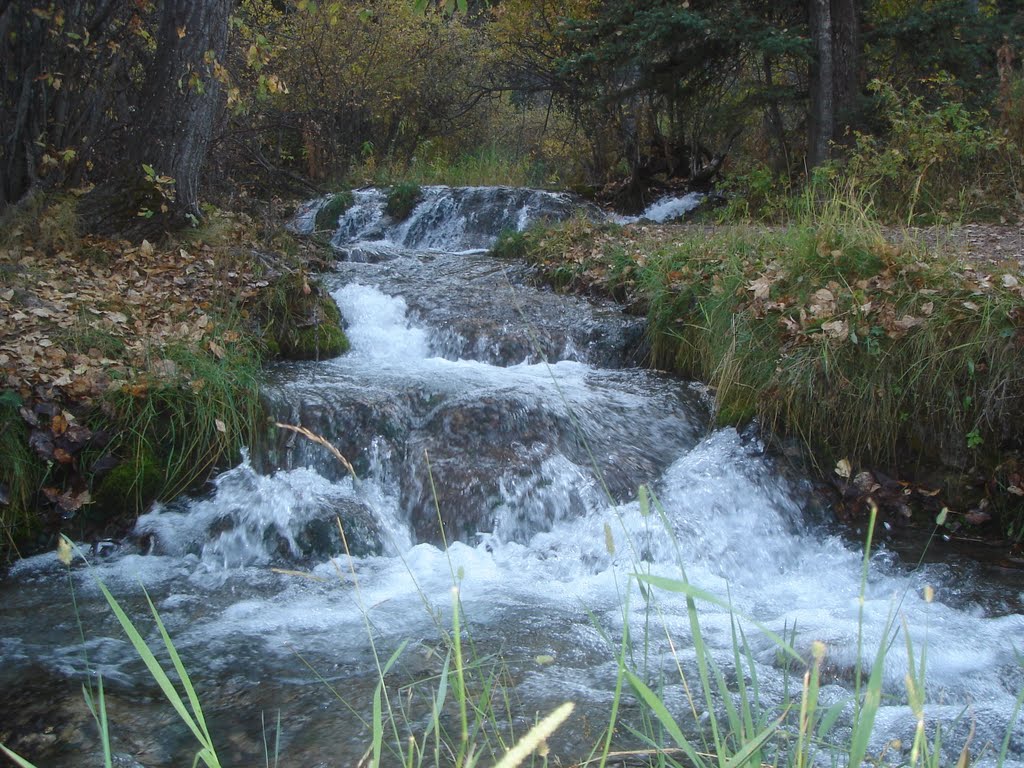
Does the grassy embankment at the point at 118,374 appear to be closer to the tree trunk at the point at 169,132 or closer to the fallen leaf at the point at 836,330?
the tree trunk at the point at 169,132

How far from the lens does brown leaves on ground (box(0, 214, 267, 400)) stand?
16.5 feet

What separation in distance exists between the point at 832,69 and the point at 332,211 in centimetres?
768

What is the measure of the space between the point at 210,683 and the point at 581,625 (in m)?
1.57

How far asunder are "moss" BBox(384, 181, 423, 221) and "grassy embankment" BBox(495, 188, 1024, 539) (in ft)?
27.8

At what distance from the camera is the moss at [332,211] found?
14.0 meters

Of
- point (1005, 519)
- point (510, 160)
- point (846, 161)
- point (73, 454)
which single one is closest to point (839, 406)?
point (1005, 519)

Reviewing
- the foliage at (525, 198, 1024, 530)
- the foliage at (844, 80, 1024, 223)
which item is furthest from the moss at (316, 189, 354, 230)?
the foliage at (525, 198, 1024, 530)

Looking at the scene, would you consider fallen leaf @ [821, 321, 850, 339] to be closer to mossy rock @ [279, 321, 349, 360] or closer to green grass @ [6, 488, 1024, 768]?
green grass @ [6, 488, 1024, 768]

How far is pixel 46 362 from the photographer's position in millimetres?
5008

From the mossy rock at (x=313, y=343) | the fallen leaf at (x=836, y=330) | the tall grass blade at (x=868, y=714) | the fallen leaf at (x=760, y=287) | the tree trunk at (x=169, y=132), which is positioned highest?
the tree trunk at (x=169, y=132)

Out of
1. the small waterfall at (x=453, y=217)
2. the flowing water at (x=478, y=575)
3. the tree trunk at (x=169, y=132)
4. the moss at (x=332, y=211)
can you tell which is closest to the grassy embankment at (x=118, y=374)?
the flowing water at (x=478, y=575)

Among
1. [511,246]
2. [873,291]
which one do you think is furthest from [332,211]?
[873,291]

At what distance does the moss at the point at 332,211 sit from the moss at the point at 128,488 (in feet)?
30.7

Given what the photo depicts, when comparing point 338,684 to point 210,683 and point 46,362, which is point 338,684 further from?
point 46,362
